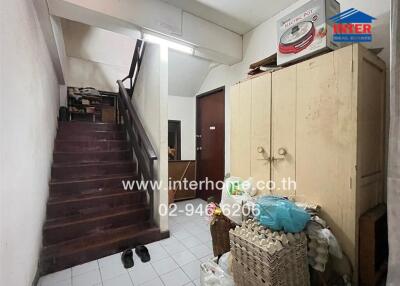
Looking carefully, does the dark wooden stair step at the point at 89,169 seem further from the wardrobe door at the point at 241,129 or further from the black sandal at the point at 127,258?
the wardrobe door at the point at 241,129

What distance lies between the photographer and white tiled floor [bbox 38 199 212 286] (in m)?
1.64

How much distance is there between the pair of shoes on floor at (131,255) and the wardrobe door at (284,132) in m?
1.42

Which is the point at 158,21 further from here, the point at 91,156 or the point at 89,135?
the point at 89,135

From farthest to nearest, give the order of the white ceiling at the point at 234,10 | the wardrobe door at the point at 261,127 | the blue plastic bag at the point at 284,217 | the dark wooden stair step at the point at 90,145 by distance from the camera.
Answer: the dark wooden stair step at the point at 90,145 < the white ceiling at the point at 234,10 < the wardrobe door at the point at 261,127 < the blue plastic bag at the point at 284,217

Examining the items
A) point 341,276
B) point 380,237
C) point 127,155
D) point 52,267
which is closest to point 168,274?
point 52,267

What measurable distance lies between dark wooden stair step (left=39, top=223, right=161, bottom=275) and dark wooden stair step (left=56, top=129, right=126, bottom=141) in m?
1.68

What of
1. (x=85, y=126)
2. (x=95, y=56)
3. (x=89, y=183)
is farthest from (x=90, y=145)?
(x=95, y=56)

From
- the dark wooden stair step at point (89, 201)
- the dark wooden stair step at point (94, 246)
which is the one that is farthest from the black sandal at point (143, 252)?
the dark wooden stair step at point (89, 201)

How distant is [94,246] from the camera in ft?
6.46

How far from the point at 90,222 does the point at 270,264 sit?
77.6 inches

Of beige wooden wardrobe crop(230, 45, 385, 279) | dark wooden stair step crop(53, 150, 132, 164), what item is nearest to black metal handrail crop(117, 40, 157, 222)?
dark wooden stair step crop(53, 150, 132, 164)

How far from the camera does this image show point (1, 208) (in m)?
0.99

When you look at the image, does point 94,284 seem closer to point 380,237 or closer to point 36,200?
point 36,200

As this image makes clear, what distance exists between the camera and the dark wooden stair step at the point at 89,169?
2545 millimetres
